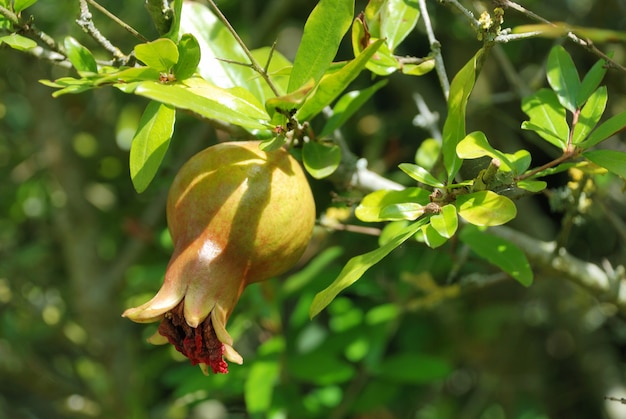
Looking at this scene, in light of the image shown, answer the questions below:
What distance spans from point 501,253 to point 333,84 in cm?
41

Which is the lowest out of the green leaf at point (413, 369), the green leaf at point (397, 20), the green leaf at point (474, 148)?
the green leaf at point (413, 369)

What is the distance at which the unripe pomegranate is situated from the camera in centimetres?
91

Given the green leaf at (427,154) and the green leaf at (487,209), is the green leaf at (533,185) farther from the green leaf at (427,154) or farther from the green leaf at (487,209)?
the green leaf at (427,154)

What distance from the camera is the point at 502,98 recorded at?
5.43 ft

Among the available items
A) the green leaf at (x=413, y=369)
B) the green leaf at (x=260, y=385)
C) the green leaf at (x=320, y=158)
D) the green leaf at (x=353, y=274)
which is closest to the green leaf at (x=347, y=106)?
the green leaf at (x=320, y=158)

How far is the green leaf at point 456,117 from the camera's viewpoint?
33.7 inches

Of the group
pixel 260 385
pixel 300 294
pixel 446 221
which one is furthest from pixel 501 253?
pixel 300 294

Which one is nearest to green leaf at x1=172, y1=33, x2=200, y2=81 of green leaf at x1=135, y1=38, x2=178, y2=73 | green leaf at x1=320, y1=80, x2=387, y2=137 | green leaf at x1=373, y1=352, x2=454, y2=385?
green leaf at x1=135, y1=38, x2=178, y2=73

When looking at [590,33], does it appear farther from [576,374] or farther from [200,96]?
[576,374]

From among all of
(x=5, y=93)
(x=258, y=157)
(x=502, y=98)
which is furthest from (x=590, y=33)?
(x=5, y=93)

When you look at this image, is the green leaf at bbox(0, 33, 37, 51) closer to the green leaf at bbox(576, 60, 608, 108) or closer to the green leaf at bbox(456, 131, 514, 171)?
the green leaf at bbox(456, 131, 514, 171)

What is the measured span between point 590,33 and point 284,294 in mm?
976

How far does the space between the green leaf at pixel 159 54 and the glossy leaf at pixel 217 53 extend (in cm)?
15

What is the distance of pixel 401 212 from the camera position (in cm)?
89
